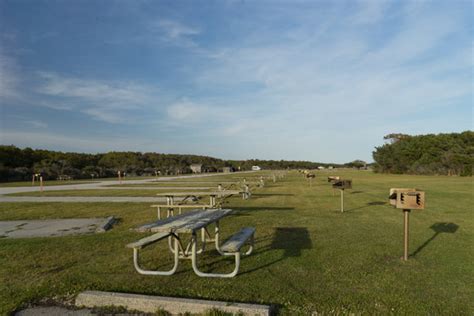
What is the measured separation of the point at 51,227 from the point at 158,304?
6.08 meters

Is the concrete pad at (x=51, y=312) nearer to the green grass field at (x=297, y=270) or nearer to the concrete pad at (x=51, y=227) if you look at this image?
the green grass field at (x=297, y=270)

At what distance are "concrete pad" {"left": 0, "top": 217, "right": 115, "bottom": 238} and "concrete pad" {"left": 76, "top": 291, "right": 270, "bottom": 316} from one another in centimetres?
423

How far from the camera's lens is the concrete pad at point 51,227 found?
723cm

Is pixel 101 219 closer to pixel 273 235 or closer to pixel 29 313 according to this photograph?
pixel 273 235

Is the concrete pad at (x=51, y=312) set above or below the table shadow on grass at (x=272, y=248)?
below

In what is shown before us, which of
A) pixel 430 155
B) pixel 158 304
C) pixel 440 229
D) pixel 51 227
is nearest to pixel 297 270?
pixel 158 304

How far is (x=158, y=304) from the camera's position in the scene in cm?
329

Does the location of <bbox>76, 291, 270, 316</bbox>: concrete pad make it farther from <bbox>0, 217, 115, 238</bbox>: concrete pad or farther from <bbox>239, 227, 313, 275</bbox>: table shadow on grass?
<bbox>0, 217, 115, 238</bbox>: concrete pad

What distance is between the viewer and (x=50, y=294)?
3.75m

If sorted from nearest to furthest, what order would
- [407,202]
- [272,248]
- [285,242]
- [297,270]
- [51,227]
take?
[297,270] < [407,202] < [272,248] < [285,242] < [51,227]

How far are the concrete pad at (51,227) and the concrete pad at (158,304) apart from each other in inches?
167

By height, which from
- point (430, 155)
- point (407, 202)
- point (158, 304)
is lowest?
point (158, 304)

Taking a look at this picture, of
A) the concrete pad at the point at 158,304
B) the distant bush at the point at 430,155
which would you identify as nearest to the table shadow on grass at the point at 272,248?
the concrete pad at the point at 158,304

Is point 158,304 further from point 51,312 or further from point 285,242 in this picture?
point 285,242
